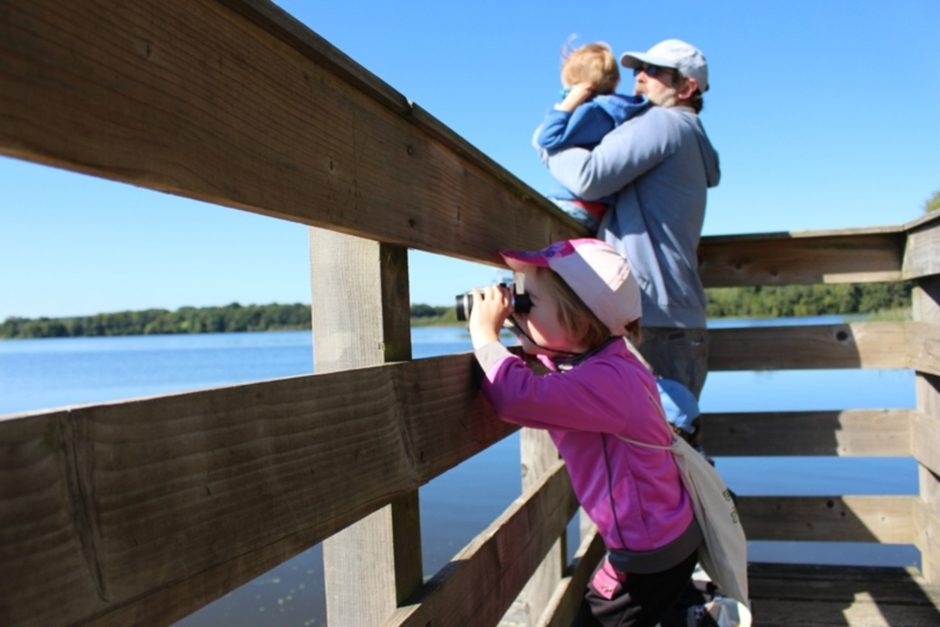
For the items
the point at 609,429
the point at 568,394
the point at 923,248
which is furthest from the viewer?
the point at 923,248

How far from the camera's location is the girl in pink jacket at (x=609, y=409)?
1631mm

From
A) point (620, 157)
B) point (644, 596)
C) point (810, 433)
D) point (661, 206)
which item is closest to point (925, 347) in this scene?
point (810, 433)

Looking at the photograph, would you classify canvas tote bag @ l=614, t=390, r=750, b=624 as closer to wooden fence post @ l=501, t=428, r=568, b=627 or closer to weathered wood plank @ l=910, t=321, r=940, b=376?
wooden fence post @ l=501, t=428, r=568, b=627

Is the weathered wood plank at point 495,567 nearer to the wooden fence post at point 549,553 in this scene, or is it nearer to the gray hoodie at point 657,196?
the wooden fence post at point 549,553

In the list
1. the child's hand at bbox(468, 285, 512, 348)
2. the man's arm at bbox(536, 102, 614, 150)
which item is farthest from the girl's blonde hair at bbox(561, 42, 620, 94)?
the child's hand at bbox(468, 285, 512, 348)

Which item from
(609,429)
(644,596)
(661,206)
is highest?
(661,206)

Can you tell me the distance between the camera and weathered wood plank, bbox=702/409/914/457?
10.7 feet

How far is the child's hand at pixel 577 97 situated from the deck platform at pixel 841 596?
1961mm

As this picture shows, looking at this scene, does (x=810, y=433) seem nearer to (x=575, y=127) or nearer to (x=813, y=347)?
(x=813, y=347)

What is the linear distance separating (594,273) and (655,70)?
1.42 m

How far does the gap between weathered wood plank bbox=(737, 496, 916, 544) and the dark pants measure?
5.32ft

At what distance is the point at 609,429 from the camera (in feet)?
5.46

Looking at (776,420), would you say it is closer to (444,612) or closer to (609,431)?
(609,431)

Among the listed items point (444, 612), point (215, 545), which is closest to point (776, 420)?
point (444, 612)
